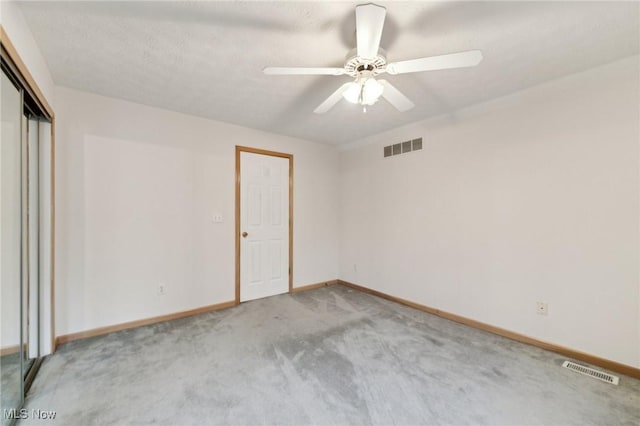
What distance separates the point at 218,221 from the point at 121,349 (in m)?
1.57

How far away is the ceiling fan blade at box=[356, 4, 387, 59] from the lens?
4.13ft

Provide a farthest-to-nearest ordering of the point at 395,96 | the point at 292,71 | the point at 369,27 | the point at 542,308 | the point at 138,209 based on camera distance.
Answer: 1. the point at 138,209
2. the point at 542,308
3. the point at 395,96
4. the point at 292,71
5. the point at 369,27

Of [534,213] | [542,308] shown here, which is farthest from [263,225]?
[542,308]

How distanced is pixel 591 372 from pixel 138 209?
426 cm

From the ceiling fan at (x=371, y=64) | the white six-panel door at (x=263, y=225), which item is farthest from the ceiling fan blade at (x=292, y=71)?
the white six-panel door at (x=263, y=225)

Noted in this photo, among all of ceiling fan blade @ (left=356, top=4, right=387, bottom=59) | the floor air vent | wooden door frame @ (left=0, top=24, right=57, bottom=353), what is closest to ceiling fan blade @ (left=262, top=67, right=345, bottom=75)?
ceiling fan blade @ (left=356, top=4, right=387, bottom=59)

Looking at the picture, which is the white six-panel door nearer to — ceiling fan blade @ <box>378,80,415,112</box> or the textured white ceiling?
the textured white ceiling

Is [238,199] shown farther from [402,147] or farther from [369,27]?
[369,27]

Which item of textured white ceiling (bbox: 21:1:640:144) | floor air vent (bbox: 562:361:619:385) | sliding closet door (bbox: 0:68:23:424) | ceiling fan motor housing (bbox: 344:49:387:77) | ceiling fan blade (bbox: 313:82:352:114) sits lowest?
floor air vent (bbox: 562:361:619:385)

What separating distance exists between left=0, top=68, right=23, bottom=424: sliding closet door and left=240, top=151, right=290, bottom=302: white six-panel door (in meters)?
2.05

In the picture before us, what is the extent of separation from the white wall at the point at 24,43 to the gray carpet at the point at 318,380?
214 cm

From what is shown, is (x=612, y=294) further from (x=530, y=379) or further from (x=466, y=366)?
(x=466, y=366)

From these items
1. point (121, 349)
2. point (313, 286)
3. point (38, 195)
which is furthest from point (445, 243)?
point (38, 195)

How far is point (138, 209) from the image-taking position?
9.23 ft
